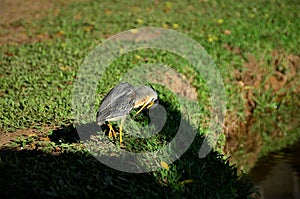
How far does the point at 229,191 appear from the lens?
13.4 feet

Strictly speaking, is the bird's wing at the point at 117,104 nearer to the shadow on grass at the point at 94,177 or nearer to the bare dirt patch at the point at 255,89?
the shadow on grass at the point at 94,177

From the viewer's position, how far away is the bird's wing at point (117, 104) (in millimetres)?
3945

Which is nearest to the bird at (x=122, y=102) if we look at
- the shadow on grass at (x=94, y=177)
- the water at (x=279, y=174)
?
the shadow on grass at (x=94, y=177)

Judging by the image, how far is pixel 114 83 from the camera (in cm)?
563

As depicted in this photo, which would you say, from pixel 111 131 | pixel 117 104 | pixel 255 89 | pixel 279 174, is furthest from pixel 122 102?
pixel 255 89

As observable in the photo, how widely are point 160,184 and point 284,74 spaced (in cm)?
335

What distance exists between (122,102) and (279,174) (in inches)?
78.6

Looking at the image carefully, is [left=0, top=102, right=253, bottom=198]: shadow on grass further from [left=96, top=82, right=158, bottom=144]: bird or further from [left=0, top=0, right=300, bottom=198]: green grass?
[left=96, top=82, right=158, bottom=144]: bird

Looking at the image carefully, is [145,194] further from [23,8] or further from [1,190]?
[23,8]

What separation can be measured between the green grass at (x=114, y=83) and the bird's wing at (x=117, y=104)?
330 millimetres

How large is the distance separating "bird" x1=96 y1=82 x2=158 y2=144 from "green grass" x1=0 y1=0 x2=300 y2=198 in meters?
0.31

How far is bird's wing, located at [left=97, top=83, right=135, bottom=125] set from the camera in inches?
155

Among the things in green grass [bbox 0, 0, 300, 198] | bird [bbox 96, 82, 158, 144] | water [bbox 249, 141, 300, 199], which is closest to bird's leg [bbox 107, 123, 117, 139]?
bird [bbox 96, 82, 158, 144]

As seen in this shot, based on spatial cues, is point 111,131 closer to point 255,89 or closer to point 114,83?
point 114,83
